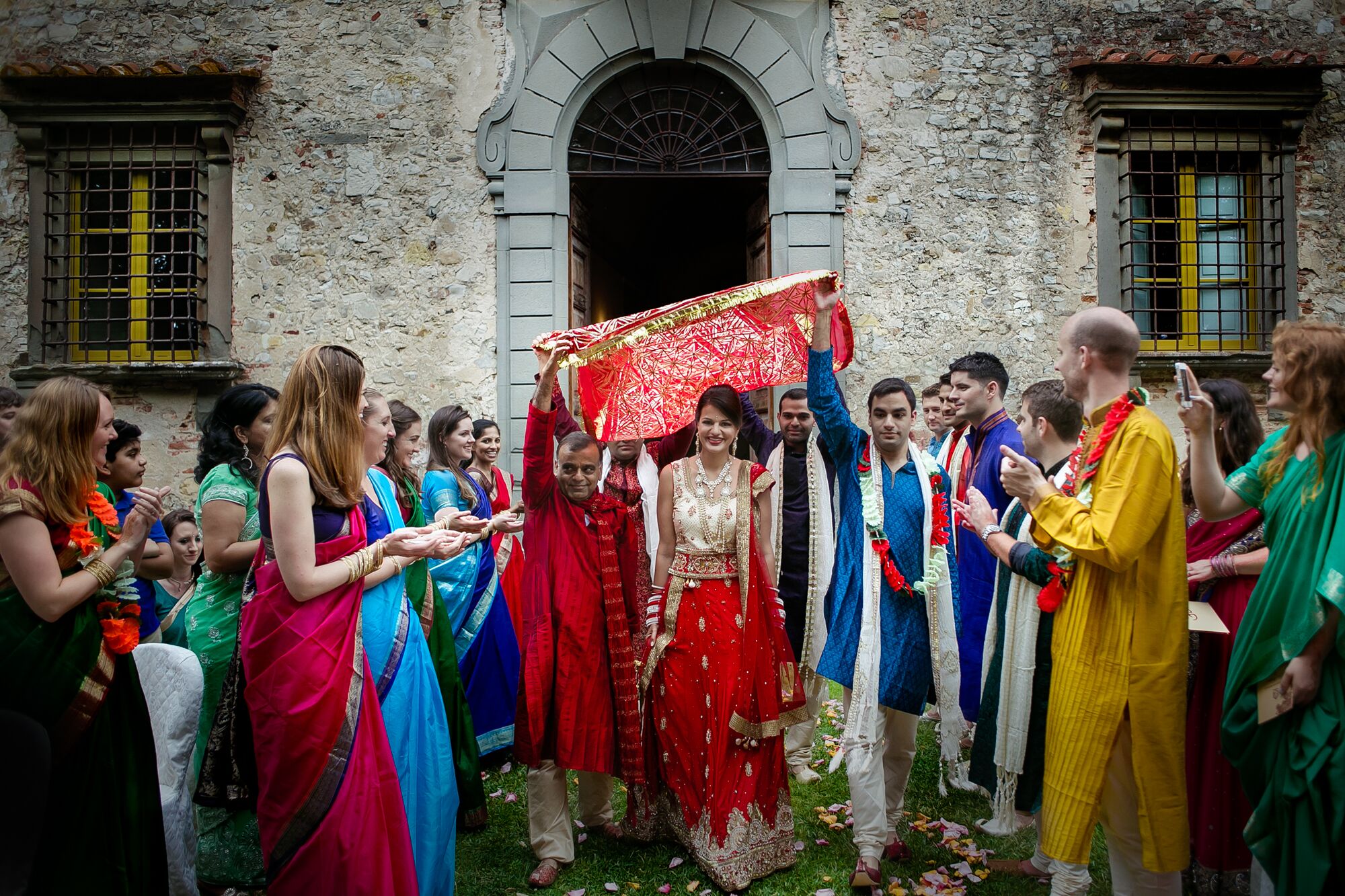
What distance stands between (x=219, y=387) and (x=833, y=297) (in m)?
6.42

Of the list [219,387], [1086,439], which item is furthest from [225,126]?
[1086,439]

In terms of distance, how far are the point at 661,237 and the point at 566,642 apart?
37.3 ft

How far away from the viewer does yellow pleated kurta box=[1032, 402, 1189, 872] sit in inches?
108

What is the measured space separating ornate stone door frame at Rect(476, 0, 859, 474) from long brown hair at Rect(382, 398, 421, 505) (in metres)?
2.87

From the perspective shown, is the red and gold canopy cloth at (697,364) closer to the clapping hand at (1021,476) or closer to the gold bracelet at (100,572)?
the clapping hand at (1021,476)

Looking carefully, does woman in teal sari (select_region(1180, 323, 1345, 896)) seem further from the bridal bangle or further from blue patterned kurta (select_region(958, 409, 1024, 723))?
the bridal bangle

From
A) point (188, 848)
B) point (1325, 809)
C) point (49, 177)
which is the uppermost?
point (49, 177)

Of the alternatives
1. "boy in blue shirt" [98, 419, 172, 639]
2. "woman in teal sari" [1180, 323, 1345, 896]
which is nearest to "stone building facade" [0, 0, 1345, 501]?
"boy in blue shirt" [98, 419, 172, 639]

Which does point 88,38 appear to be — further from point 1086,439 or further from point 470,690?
point 1086,439

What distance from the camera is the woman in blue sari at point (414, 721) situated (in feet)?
9.59

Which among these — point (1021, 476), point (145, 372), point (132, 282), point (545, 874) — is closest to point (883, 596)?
point (1021, 476)

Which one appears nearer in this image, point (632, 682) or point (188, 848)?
point (188, 848)

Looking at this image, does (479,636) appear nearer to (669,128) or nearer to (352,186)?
(352,186)

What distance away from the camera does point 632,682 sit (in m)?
3.81
